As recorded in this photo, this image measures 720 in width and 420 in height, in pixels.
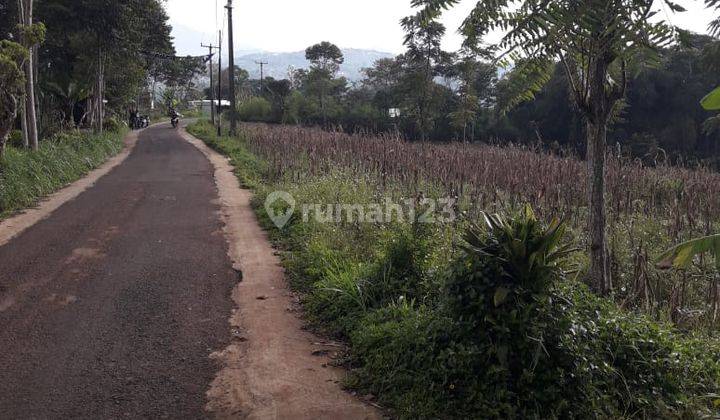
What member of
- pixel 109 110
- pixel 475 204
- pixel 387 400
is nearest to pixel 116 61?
pixel 109 110

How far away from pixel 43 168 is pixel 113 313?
28.5ft

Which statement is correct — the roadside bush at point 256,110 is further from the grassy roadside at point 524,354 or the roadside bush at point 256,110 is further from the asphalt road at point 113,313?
the grassy roadside at point 524,354

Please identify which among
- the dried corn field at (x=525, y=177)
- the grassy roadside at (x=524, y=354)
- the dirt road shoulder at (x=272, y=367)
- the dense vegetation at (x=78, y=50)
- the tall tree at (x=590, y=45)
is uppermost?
the dense vegetation at (x=78, y=50)

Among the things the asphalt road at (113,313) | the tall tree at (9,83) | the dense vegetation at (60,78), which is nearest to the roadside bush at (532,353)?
the asphalt road at (113,313)

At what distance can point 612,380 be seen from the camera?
351 centimetres

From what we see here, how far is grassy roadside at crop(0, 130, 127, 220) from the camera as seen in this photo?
10.2m

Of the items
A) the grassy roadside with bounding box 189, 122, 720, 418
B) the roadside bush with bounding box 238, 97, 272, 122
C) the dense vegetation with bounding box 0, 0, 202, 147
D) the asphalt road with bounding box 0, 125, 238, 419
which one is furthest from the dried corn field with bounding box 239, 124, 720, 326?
the roadside bush with bounding box 238, 97, 272, 122

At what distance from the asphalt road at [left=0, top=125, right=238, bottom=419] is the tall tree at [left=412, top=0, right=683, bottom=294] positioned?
9.22 feet

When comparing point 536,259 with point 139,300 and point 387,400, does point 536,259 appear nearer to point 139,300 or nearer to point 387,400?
point 387,400

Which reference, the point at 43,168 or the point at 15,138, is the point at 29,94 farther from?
the point at 15,138

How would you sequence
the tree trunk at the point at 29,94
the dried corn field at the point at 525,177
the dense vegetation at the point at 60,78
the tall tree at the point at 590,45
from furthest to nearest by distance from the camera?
the tree trunk at the point at 29,94
the dense vegetation at the point at 60,78
the dried corn field at the point at 525,177
the tall tree at the point at 590,45

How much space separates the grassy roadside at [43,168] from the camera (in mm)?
10164

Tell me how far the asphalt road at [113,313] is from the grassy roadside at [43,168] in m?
0.92

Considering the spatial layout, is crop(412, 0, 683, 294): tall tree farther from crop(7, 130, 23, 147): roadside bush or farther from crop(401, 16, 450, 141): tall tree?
crop(7, 130, 23, 147): roadside bush
